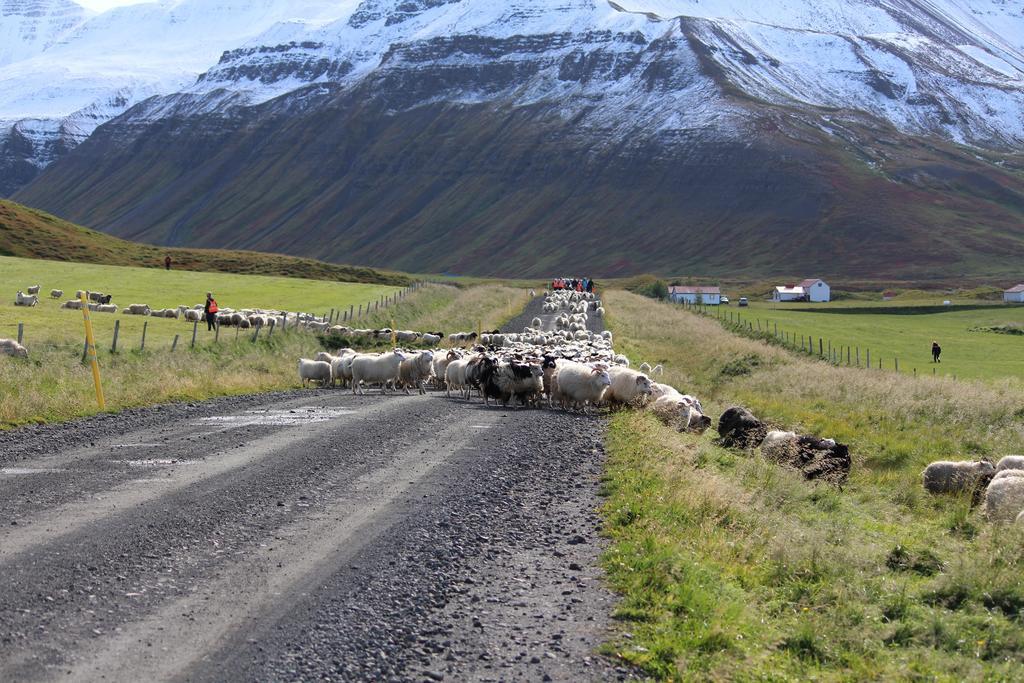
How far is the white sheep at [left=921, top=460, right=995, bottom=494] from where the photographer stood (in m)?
19.0

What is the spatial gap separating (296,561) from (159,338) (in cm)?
3414

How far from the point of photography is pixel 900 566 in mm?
12609

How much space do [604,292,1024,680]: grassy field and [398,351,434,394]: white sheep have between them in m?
10.4

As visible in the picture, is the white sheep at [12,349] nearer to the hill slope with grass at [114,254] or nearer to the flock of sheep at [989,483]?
the flock of sheep at [989,483]

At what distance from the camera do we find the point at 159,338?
42719 millimetres

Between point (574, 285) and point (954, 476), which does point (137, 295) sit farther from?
point (954, 476)

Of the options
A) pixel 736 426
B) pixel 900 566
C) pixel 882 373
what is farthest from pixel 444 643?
pixel 882 373

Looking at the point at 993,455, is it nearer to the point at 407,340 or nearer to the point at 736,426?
the point at 736,426

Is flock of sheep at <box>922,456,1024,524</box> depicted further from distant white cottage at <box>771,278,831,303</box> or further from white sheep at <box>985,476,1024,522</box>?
distant white cottage at <box>771,278,831,303</box>

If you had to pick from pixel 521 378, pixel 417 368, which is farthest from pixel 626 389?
pixel 417 368

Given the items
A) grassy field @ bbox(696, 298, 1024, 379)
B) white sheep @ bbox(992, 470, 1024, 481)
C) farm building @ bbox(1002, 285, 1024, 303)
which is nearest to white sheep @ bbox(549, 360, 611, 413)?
white sheep @ bbox(992, 470, 1024, 481)

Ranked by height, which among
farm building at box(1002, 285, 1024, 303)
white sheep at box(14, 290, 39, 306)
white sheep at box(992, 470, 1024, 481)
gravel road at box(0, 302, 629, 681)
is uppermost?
farm building at box(1002, 285, 1024, 303)

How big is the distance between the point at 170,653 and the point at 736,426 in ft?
56.7

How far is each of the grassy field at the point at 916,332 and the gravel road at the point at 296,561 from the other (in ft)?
130
